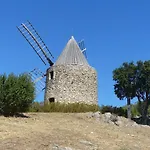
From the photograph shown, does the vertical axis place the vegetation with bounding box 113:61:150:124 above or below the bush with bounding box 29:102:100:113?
above

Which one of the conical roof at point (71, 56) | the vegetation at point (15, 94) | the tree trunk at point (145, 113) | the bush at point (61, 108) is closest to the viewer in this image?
the vegetation at point (15, 94)

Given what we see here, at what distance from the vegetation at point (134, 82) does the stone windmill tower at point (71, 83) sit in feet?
12.8

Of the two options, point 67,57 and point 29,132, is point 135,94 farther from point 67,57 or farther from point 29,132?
point 29,132

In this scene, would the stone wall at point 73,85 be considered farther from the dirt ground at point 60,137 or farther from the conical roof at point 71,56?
the dirt ground at point 60,137

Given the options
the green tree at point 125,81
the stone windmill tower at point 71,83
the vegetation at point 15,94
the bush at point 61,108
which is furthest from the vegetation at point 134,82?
the vegetation at point 15,94

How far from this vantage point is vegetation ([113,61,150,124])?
3469 cm

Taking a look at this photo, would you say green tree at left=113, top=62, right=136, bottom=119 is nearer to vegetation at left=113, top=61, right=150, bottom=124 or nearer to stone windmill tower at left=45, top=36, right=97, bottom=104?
vegetation at left=113, top=61, right=150, bottom=124

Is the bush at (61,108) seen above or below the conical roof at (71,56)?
below

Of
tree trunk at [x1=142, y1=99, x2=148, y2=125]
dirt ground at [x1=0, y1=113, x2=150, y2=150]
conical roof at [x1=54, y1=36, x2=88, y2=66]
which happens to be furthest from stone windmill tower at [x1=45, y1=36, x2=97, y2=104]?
dirt ground at [x1=0, y1=113, x2=150, y2=150]

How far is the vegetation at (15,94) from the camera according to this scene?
65.7 feet

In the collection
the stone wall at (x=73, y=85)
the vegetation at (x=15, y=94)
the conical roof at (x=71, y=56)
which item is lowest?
the vegetation at (x=15, y=94)

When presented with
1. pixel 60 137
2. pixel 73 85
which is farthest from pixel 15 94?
pixel 73 85

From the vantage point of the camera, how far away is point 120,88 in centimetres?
3581

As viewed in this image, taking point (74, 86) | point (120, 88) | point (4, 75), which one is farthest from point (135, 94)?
point (4, 75)
